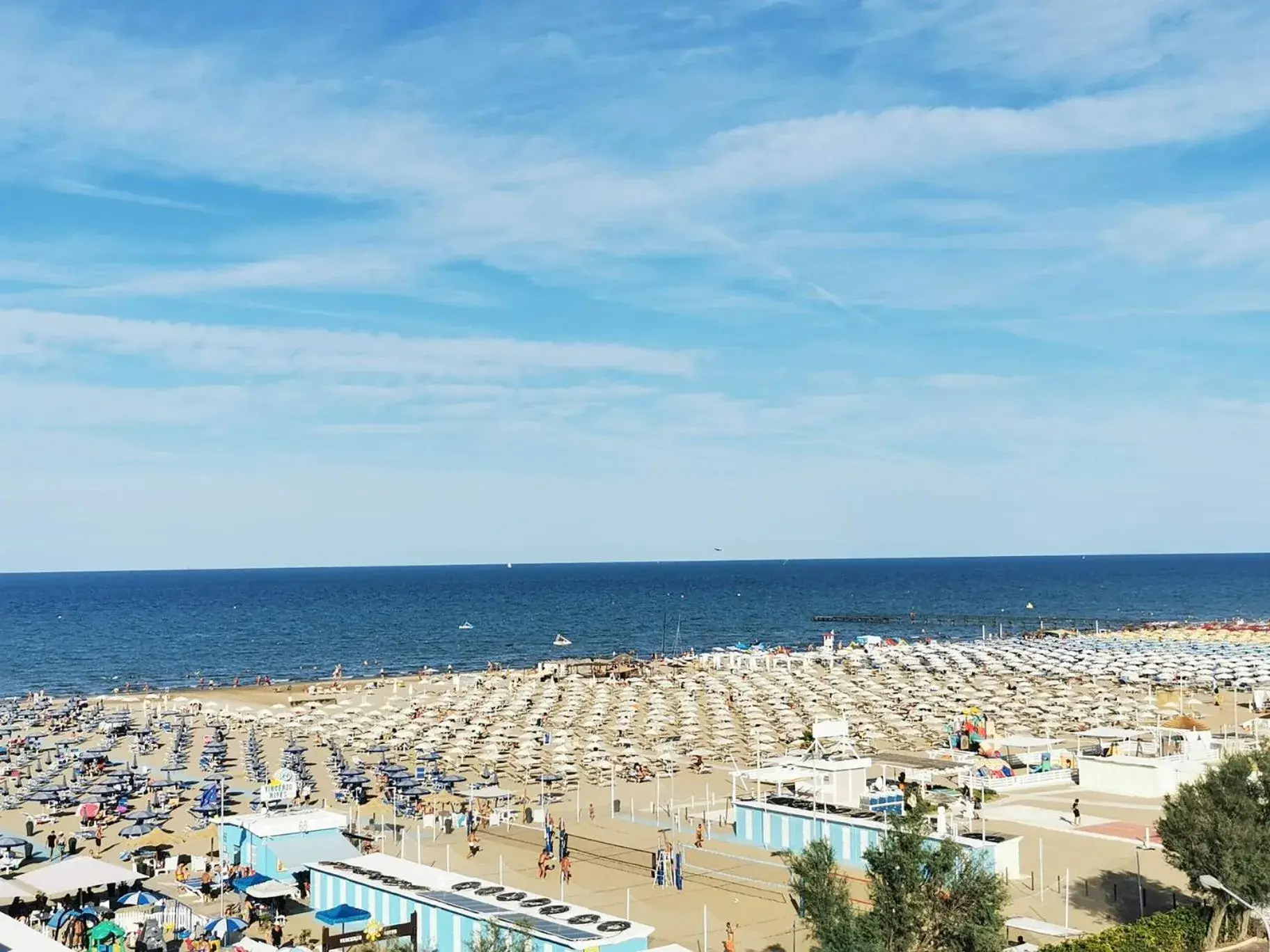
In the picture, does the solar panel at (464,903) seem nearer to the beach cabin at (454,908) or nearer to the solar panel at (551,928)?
the beach cabin at (454,908)

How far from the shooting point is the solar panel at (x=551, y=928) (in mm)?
19109

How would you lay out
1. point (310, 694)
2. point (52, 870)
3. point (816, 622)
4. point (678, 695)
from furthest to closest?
1. point (816, 622)
2. point (310, 694)
3. point (678, 695)
4. point (52, 870)

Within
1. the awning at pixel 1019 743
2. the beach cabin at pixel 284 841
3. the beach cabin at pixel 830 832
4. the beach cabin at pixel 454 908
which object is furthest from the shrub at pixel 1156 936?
the awning at pixel 1019 743

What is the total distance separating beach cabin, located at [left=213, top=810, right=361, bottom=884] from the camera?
27078 millimetres

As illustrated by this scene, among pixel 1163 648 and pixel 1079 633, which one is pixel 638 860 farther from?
pixel 1079 633

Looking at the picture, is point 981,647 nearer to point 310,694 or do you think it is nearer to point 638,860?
point 310,694

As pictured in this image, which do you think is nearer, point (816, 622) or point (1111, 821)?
point (1111, 821)

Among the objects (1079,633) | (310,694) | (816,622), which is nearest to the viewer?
(310,694)

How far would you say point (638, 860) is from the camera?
30031 millimetres

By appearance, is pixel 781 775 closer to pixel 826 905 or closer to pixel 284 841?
pixel 284 841

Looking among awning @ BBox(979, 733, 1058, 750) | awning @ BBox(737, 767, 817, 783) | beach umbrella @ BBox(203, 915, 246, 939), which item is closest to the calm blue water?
awning @ BBox(979, 733, 1058, 750)

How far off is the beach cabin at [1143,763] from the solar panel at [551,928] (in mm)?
23228

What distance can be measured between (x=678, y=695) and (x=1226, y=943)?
4494 centimetres

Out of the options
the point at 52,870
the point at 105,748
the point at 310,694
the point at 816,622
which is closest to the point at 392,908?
the point at 52,870
